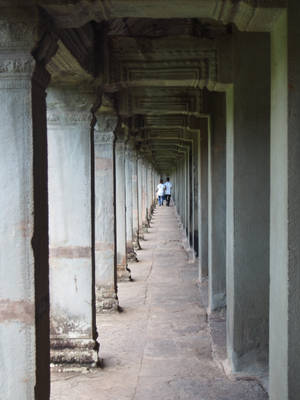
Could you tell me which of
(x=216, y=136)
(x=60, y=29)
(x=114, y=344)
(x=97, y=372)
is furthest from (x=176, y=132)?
(x=60, y=29)

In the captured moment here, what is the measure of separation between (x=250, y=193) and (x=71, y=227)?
6.35ft

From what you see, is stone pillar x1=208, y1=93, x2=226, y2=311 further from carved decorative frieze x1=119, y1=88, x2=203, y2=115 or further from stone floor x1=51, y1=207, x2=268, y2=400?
stone floor x1=51, y1=207, x2=268, y2=400

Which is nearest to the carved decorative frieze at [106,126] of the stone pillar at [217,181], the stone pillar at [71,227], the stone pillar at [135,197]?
the stone pillar at [217,181]

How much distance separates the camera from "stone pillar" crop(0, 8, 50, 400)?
10.0 ft

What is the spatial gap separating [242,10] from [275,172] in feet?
3.43

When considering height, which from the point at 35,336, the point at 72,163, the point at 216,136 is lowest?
the point at 35,336

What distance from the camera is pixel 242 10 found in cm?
305

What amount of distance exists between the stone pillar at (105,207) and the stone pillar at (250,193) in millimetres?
2630

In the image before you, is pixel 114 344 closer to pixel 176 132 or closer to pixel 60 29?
pixel 60 29

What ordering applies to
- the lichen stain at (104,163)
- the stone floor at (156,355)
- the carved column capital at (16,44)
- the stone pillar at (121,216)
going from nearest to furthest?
the carved column capital at (16,44), the stone floor at (156,355), the lichen stain at (104,163), the stone pillar at (121,216)

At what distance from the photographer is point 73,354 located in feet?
17.4

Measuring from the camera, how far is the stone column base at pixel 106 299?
749cm

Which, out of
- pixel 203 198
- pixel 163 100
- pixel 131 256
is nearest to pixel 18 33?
pixel 163 100

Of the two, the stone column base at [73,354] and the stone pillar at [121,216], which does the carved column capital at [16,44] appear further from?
the stone pillar at [121,216]
